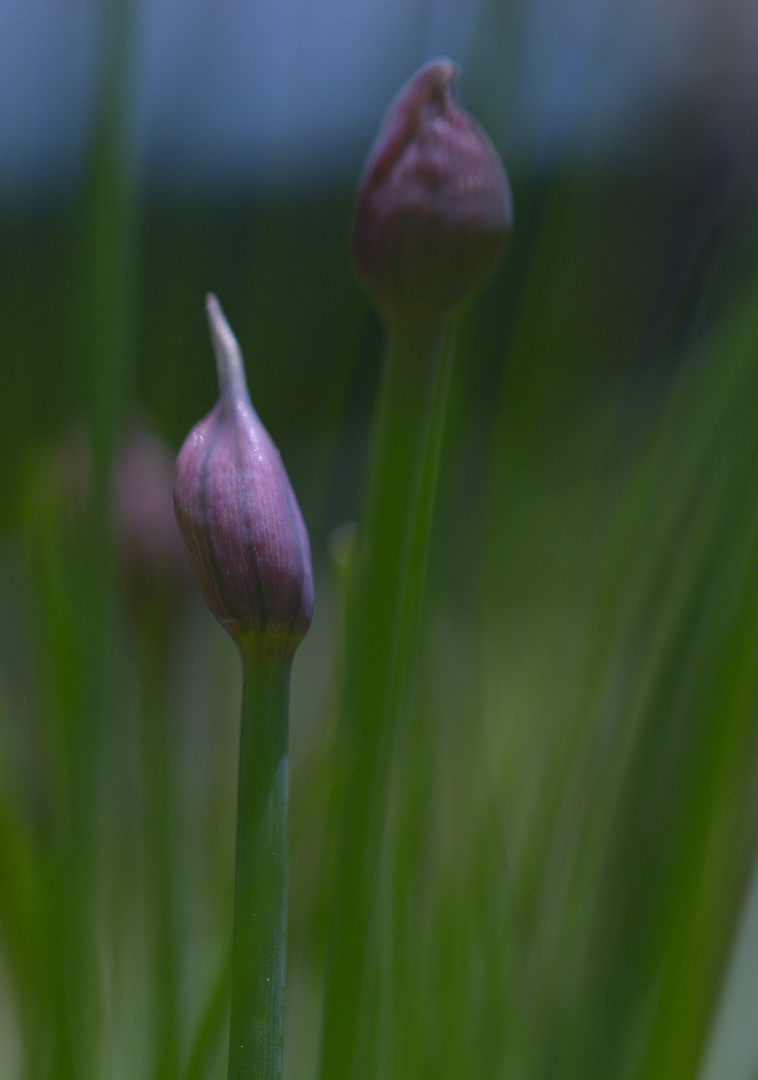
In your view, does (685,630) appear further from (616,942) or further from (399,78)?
(399,78)

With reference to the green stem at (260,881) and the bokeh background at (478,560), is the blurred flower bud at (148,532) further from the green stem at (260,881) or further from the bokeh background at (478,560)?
the green stem at (260,881)

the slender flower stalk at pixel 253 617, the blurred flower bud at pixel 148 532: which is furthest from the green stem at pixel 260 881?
the blurred flower bud at pixel 148 532

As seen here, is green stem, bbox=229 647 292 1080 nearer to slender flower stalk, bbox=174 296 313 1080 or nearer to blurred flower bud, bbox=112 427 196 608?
slender flower stalk, bbox=174 296 313 1080

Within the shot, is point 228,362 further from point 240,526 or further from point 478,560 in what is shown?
point 478,560

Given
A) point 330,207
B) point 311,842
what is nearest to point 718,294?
point 311,842

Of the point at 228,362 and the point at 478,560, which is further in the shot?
the point at 478,560

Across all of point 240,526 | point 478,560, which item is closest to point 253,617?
point 240,526
